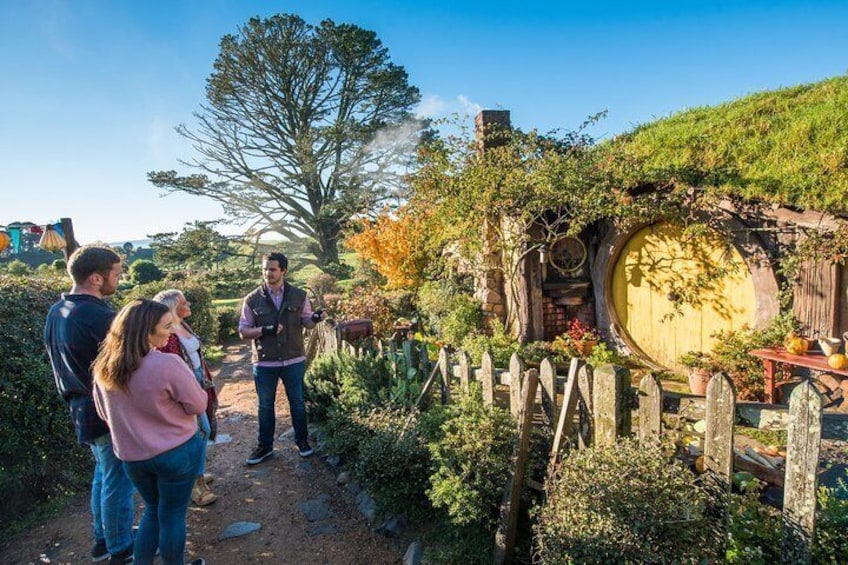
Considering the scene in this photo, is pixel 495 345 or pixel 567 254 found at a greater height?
pixel 567 254

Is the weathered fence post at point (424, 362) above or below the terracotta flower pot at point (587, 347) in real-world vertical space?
above

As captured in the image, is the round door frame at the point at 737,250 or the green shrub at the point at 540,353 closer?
the round door frame at the point at 737,250

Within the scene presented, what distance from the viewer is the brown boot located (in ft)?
12.2

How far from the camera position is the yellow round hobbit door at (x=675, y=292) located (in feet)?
20.0

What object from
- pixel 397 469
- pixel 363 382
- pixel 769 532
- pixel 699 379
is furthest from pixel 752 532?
pixel 699 379

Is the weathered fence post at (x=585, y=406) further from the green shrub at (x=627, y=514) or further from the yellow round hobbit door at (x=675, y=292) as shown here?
the yellow round hobbit door at (x=675, y=292)

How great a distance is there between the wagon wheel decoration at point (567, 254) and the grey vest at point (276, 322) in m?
5.05

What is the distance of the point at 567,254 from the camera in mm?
8055

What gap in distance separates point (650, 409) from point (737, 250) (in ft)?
14.9

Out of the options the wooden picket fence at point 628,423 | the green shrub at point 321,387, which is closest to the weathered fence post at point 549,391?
the wooden picket fence at point 628,423

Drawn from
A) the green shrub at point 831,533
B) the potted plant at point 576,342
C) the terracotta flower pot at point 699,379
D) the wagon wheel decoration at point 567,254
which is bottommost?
the terracotta flower pot at point 699,379

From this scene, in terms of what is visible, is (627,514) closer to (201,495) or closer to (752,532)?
(752,532)

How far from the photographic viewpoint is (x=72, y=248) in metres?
5.88

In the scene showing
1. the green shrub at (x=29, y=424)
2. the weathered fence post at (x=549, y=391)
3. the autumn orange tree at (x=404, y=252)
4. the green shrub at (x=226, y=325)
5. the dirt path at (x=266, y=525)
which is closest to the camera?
the weathered fence post at (x=549, y=391)
